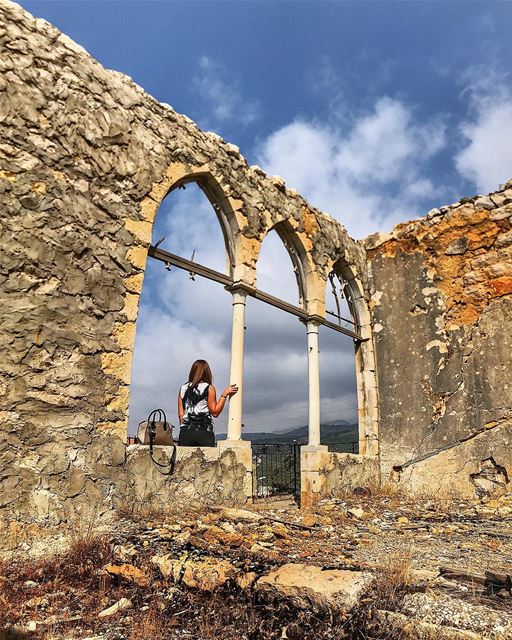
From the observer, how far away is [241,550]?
3.19 meters

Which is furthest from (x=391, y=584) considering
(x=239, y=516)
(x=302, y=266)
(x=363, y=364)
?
(x=363, y=364)

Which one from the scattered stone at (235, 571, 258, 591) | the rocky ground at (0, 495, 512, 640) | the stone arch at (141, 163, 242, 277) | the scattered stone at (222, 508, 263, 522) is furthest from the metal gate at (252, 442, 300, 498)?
the scattered stone at (235, 571, 258, 591)

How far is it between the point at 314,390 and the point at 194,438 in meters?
2.76

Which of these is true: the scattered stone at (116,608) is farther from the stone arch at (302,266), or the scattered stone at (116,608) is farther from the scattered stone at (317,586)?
the stone arch at (302,266)

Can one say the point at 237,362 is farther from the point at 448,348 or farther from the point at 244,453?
the point at 448,348

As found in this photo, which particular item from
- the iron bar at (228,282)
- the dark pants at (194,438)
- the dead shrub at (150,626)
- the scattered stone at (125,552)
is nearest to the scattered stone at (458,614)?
the dead shrub at (150,626)

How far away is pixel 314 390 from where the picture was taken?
740cm

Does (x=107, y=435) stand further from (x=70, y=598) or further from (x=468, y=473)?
(x=468, y=473)

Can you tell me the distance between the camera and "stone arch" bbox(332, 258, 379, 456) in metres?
8.45

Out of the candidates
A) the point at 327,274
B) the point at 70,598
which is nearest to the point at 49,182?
the point at 70,598

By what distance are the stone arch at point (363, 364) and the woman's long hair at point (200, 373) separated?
407cm

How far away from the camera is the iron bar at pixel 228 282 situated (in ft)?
17.8

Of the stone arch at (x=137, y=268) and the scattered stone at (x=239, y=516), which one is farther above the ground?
the stone arch at (x=137, y=268)

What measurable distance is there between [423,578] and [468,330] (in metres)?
5.98
